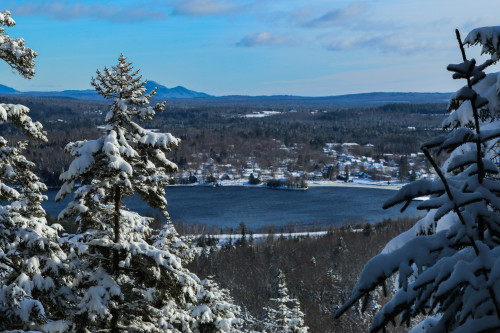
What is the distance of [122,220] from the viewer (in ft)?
27.3

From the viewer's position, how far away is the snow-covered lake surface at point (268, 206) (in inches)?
3349

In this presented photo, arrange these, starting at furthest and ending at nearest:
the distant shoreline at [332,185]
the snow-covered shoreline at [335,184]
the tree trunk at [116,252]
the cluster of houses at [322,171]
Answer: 1. the cluster of houses at [322,171]
2. the snow-covered shoreline at [335,184]
3. the distant shoreline at [332,185]
4. the tree trunk at [116,252]

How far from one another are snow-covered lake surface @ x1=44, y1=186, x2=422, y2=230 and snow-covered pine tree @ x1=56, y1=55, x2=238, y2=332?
217 ft

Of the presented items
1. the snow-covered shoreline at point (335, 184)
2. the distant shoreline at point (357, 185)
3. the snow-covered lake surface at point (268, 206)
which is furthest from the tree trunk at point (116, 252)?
the snow-covered shoreline at point (335, 184)

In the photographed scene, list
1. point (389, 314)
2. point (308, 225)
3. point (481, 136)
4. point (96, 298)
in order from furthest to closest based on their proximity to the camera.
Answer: point (308, 225) → point (96, 298) → point (481, 136) → point (389, 314)

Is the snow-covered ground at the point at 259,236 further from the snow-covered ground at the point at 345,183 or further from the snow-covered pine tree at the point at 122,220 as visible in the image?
the snow-covered pine tree at the point at 122,220

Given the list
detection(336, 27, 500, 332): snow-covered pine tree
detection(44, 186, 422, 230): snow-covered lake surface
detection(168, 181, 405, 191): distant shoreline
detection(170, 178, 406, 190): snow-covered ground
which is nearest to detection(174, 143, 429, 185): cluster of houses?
detection(170, 178, 406, 190): snow-covered ground

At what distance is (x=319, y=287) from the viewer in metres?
54.8

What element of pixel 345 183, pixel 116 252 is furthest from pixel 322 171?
pixel 116 252

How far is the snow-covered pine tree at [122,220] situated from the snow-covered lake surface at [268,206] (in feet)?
217

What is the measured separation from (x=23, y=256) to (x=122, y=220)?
164 cm

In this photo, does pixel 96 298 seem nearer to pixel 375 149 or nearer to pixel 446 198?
pixel 446 198

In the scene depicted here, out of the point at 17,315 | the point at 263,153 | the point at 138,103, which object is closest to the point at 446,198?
the point at 17,315

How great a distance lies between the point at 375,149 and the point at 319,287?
146917mm
